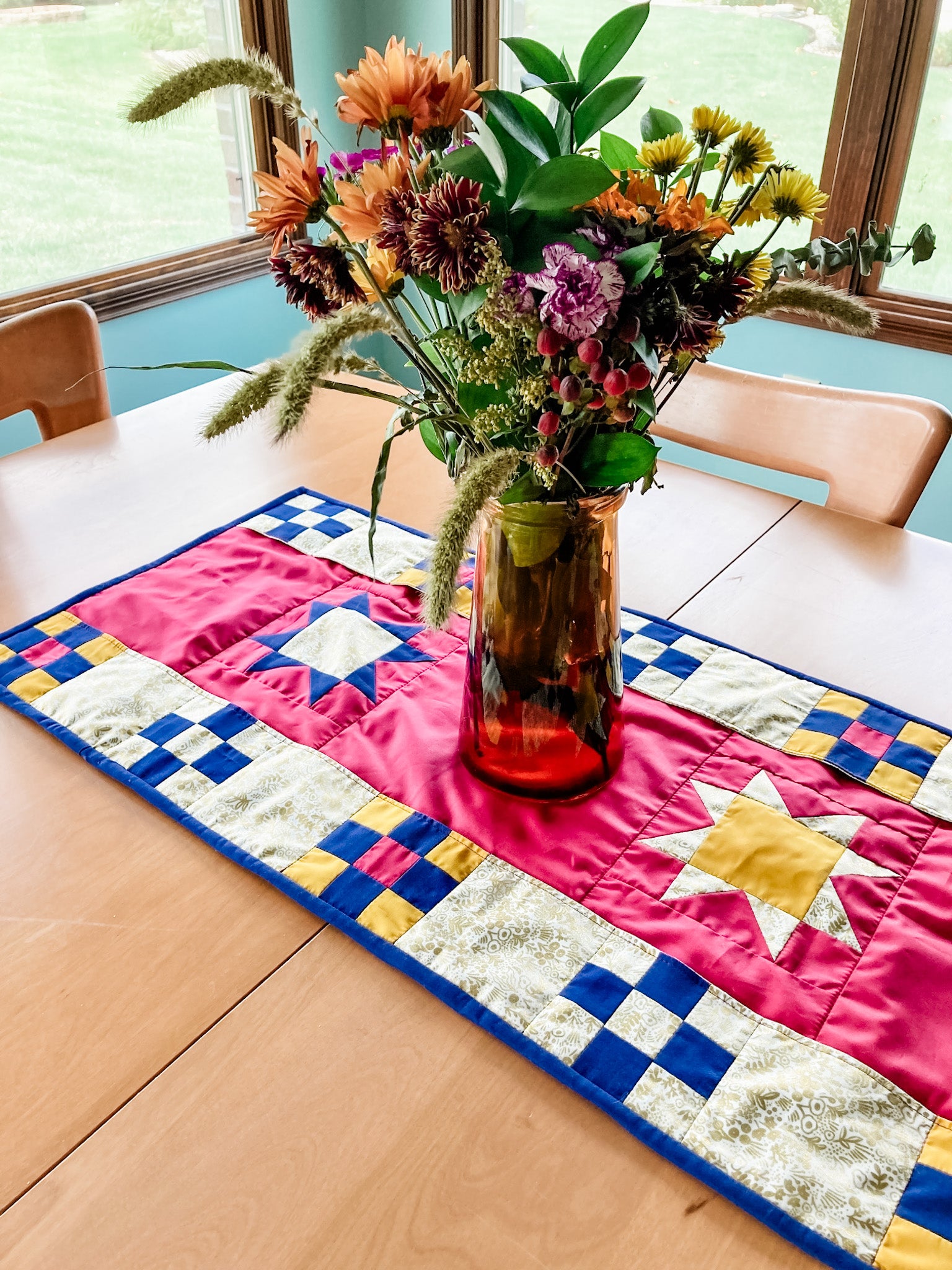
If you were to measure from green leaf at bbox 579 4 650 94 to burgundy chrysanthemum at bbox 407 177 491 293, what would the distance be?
0.11 metres

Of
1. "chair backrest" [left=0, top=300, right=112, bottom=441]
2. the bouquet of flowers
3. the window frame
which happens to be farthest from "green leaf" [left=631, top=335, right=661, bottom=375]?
the window frame

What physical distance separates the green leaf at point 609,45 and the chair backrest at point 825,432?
80 cm

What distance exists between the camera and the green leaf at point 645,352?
1.96 feet

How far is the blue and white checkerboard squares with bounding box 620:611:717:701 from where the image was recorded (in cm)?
98

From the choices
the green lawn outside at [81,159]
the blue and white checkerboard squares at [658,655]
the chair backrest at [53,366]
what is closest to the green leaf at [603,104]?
the blue and white checkerboard squares at [658,655]

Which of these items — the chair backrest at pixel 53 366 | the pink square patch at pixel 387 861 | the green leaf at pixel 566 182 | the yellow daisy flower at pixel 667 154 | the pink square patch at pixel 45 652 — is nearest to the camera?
the green leaf at pixel 566 182

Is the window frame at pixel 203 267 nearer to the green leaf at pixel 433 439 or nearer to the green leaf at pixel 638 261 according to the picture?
the green leaf at pixel 433 439

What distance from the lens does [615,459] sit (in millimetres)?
678

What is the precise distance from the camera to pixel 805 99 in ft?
7.73

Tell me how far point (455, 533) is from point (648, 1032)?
13.6 inches

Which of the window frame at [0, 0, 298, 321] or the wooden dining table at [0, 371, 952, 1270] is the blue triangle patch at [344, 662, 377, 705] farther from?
the window frame at [0, 0, 298, 321]

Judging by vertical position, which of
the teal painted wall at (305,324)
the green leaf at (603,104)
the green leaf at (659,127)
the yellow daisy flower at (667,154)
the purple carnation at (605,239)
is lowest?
the teal painted wall at (305,324)

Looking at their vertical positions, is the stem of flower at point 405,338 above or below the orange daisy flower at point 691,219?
below

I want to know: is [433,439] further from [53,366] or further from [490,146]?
[53,366]
